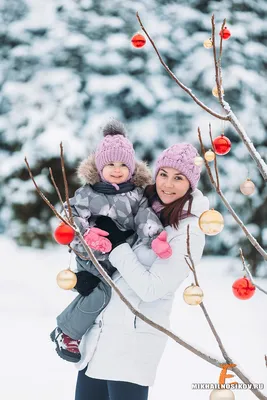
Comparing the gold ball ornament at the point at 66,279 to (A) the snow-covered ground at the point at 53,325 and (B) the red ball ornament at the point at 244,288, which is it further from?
(A) the snow-covered ground at the point at 53,325

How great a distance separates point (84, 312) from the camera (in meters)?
1.85

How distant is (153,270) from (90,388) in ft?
1.76

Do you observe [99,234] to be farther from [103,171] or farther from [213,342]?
[213,342]

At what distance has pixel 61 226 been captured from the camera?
3.94ft

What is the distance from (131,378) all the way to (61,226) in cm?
80

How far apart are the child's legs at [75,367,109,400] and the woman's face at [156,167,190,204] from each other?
Answer: 0.68 meters

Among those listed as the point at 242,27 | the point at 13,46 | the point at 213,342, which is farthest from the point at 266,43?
the point at 213,342

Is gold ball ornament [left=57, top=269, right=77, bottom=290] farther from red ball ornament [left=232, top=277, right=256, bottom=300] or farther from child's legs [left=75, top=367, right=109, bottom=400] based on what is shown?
child's legs [left=75, top=367, right=109, bottom=400]

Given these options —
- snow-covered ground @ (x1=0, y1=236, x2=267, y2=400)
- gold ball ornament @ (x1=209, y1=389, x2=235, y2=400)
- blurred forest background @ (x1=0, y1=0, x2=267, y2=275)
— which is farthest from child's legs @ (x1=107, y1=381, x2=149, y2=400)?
blurred forest background @ (x1=0, y1=0, x2=267, y2=275)

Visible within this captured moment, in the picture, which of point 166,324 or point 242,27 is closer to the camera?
point 166,324

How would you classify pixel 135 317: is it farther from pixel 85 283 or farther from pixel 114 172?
pixel 114 172

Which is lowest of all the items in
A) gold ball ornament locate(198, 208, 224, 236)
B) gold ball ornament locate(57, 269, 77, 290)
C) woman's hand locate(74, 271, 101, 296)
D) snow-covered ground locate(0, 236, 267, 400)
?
snow-covered ground locate(0, 236, 267, 400)

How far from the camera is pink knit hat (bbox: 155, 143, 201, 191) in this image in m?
1.87

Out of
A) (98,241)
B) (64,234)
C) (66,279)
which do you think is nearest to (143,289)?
(98,241)
